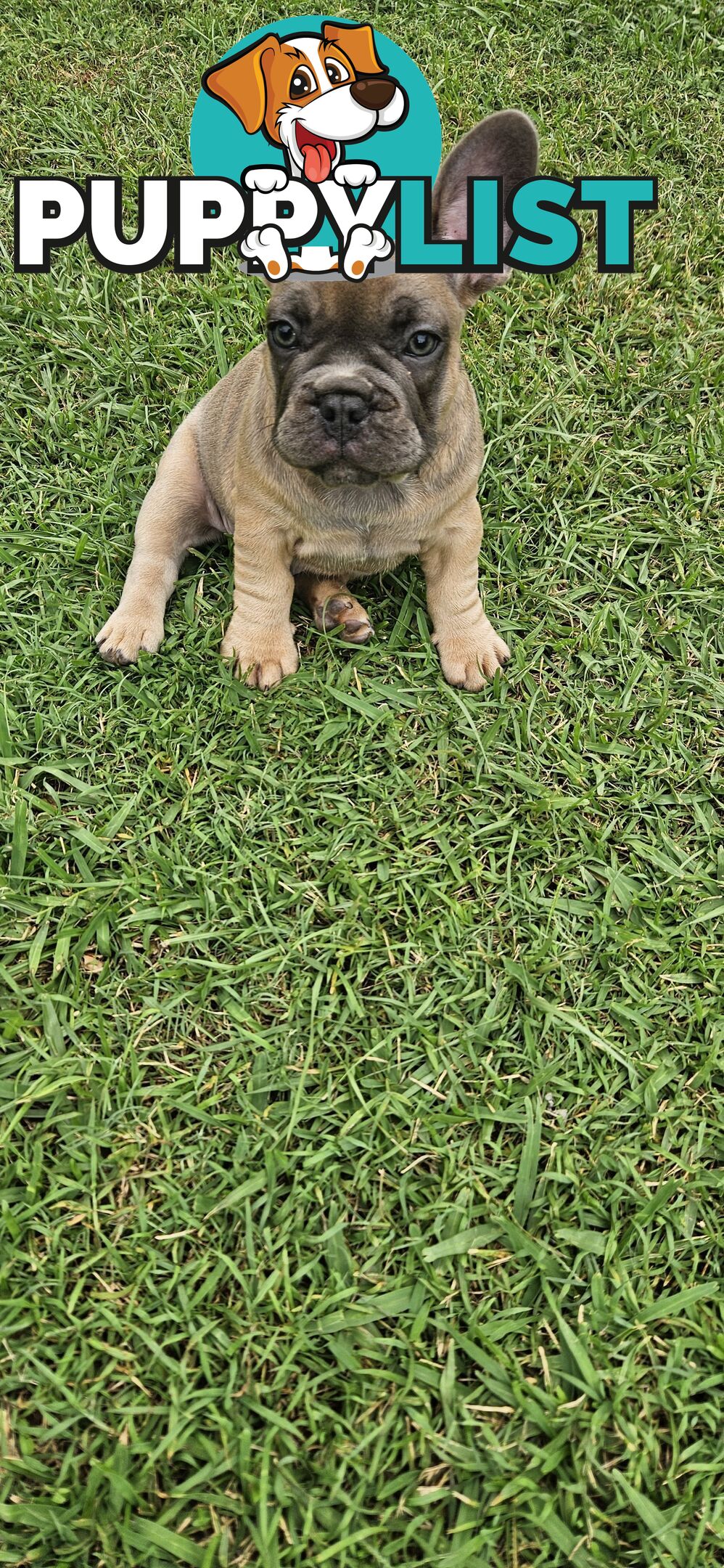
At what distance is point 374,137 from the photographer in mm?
3270

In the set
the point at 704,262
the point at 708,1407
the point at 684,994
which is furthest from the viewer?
the point at 704,262

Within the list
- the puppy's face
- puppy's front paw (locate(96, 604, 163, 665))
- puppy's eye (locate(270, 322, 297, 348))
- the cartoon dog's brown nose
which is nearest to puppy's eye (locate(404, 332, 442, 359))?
the puppy's face

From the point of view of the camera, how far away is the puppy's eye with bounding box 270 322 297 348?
304 centimetres

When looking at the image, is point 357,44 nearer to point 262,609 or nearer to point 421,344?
point 421,344

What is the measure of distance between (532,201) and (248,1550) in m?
3.76

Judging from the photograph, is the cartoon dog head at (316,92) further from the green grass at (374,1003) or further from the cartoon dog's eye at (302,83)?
the green grass at (374,1003)

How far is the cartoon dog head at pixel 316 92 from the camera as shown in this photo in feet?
10.5

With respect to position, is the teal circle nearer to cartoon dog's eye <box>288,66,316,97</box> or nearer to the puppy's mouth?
cartoon dog's eye <box>288,66,316,97</box>

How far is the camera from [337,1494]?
7.95 feet

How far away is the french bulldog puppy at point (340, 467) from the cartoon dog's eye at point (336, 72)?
17.7 inches

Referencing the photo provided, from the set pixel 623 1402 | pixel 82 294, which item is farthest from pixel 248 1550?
pixel 82 294

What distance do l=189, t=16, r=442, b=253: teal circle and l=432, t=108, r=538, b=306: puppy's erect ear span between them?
7.4 inches

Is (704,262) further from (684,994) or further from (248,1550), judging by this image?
(248,1550)

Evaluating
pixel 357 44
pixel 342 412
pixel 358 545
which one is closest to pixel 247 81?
pixel 357 44
